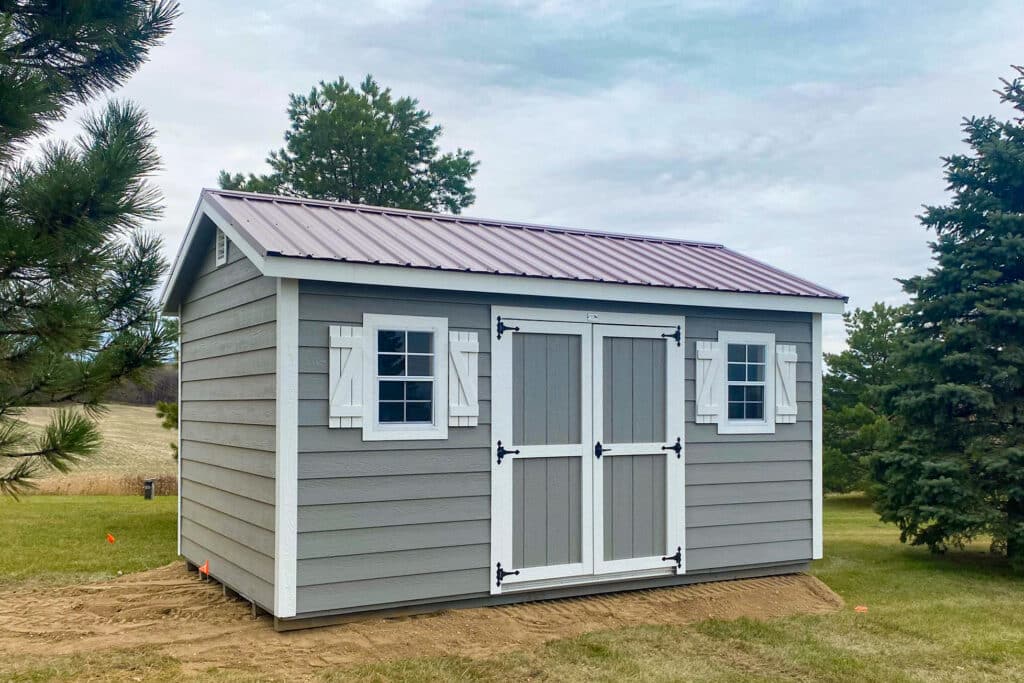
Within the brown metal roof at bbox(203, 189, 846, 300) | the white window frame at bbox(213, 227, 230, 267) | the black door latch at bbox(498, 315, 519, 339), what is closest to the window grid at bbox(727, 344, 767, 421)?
the brown metal roof at bbox(203, 189, 846, 300)

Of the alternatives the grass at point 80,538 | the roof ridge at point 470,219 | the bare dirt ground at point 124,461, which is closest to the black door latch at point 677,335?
the roof ridge at point 470,219

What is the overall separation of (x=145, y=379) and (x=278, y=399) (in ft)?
4.46

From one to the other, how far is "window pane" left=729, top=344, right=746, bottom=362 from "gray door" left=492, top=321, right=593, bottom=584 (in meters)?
1.46

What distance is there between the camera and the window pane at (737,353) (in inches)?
300

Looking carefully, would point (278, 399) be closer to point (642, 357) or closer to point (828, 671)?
point (642, 357)

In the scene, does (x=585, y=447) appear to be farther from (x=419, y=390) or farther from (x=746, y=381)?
(x=746, y=381)

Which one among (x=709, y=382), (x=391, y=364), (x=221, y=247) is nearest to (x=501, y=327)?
(x=391, y=364)

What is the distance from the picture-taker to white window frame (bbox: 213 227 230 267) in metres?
7.05

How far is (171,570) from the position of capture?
26.0 feet

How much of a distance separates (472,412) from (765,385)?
284cm

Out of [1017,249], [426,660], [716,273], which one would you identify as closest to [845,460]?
[1017,249]

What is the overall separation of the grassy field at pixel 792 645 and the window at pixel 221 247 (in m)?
3.02

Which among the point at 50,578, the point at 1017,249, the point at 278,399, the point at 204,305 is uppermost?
the point at 1017,249

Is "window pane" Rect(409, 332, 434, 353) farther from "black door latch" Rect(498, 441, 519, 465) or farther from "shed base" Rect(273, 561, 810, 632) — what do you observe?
"shed base" Rect(273, 561, 810, 632)
